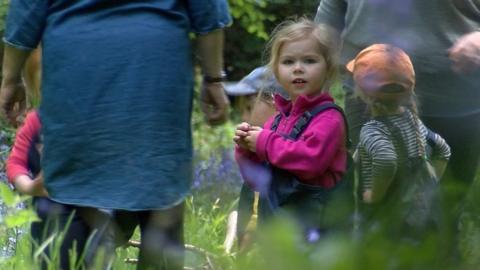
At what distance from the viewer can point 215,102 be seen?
2695mm

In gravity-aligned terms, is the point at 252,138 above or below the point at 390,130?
below

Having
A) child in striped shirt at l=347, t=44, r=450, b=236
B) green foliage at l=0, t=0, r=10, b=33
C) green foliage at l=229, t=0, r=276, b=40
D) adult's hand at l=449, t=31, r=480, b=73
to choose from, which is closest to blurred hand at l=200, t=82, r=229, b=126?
child in striped shirt at l=347, t=44, r=450, b=236

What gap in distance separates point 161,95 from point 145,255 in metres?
0.43

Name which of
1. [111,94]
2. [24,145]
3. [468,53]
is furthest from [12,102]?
[468,53]

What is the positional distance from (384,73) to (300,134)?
47.0 inches

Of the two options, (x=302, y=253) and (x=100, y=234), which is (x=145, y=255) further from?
(x=302, y=253)

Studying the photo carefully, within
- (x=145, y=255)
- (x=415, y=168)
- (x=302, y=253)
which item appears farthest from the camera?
(x=145, y=255)

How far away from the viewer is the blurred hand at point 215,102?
268cm

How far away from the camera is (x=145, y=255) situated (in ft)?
8.68

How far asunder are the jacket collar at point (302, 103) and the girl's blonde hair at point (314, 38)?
0.12 m

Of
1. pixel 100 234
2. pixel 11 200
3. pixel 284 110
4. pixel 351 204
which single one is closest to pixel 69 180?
pixel 100 234

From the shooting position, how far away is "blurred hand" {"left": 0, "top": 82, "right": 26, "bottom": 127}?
2.67 m

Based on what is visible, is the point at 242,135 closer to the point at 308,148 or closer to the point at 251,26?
the point at 308,148

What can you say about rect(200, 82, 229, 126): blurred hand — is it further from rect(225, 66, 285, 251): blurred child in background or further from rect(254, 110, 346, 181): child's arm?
rect(225, 66, 285, 251): blurred child in background
